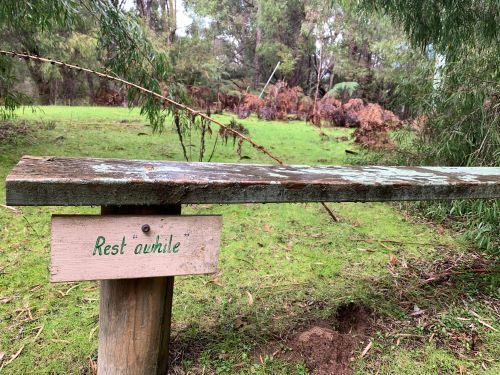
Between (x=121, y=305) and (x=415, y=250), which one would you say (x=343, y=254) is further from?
(x=121, y=305)

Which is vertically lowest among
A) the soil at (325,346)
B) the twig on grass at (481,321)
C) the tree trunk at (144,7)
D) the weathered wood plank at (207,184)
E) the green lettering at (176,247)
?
the soil at (325,346)

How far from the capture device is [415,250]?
8.68 ft

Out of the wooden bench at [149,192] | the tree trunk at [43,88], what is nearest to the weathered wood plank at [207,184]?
the wooden bench at [149,192]

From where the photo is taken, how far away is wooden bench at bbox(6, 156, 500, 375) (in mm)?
973

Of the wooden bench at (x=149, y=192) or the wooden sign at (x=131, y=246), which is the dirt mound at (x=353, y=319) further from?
the wooden sign at (x=131, y=246)

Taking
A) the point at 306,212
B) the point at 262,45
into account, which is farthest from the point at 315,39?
the point at 306,212

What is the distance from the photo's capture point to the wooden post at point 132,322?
1.18m

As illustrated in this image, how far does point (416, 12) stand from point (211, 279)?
2.33 metres

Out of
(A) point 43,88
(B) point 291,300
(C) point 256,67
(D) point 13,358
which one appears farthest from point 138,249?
(C) point 256,67

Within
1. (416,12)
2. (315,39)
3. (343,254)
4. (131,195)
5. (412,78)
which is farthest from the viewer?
(315,39)

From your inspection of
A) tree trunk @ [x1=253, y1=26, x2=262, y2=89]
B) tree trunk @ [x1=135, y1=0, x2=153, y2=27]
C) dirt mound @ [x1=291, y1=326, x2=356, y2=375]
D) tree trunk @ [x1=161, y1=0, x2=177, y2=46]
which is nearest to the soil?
dirt mound @ [x1=291, y1=326, x2=356, y2=375]

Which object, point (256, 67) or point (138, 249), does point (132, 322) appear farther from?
point (256, 67)

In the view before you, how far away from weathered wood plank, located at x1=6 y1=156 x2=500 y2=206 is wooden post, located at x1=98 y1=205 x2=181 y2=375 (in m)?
0.11

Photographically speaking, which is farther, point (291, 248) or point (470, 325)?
point (291, 248)
